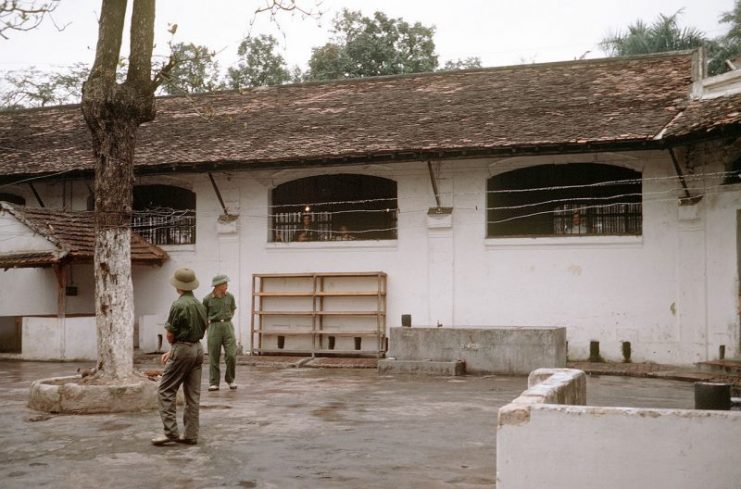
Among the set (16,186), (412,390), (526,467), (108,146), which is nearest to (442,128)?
(412,390)

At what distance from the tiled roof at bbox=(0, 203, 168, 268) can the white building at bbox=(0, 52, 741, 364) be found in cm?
31

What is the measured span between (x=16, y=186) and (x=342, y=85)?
29.7 feet

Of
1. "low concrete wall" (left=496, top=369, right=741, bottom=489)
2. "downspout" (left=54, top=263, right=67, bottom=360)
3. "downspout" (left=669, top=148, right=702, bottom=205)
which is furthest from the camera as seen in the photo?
"downspout" (left=54, top=263, right=67, bottom=360)

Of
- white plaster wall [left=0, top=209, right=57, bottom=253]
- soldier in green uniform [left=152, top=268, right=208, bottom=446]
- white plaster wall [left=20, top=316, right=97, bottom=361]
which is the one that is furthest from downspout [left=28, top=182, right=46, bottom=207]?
soldier in green uniform [left=152, top=268, right=208, bottom=446]

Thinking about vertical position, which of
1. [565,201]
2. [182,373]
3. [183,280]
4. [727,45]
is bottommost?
[182,373]

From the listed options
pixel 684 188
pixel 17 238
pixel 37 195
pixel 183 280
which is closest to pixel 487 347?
pixel 684 188

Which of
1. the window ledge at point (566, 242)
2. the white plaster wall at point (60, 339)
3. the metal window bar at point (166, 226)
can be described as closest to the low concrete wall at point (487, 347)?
the window ledge at point (566, 242)

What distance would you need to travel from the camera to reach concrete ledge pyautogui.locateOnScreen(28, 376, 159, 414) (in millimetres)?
10258

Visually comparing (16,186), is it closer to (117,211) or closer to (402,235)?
(402,235)

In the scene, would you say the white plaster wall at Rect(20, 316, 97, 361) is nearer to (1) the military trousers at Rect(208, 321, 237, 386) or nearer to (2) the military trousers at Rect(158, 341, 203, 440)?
(1) the military trousers at Rect(208, 321, 237, 386)

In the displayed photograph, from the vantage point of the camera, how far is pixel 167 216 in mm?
20688

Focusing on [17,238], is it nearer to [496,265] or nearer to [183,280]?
[496,265]

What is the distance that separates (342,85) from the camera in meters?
22.9

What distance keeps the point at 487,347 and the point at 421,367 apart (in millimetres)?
1258
